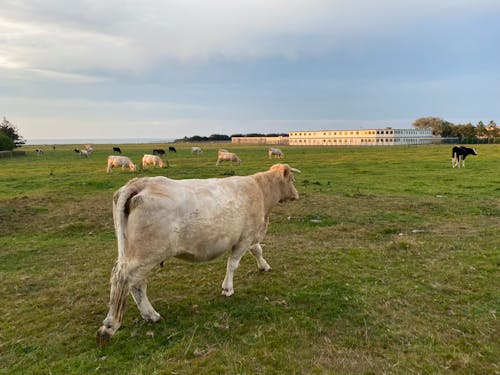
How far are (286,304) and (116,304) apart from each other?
2539 millimetres

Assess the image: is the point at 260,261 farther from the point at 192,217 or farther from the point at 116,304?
the point at 116,304

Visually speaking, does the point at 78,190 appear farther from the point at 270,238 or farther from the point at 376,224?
the point at 376,224

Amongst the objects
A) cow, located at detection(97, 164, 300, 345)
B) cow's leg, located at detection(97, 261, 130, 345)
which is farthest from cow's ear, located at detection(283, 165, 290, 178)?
cow's leg, located at detection(97, 261, 130, 345)

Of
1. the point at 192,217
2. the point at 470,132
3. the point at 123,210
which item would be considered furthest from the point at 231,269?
the point at 470,132

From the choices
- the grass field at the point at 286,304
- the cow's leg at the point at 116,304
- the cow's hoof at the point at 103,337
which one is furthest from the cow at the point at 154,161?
the cow's hoof at the point at 103,337

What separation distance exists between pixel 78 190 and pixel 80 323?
610 inches

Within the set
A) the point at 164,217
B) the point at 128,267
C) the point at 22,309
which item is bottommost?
the point at 22,309

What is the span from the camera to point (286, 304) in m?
5.80

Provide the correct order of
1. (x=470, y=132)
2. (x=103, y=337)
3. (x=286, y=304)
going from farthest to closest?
(x=470, y=132) < (x=286, y=304) < (x=103, y=337)

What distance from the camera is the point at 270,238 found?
10008 mm

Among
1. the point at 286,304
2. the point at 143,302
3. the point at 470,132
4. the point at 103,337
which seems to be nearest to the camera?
the point at 103,337

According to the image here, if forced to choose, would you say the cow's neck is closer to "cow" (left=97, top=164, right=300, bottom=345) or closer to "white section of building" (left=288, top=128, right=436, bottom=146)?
"cow" (left=97, top=164, right=300, bottom=345)

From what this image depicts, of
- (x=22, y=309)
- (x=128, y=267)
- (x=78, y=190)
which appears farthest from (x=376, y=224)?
(x=78, y=190)

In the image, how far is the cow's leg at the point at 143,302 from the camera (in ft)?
17.3
